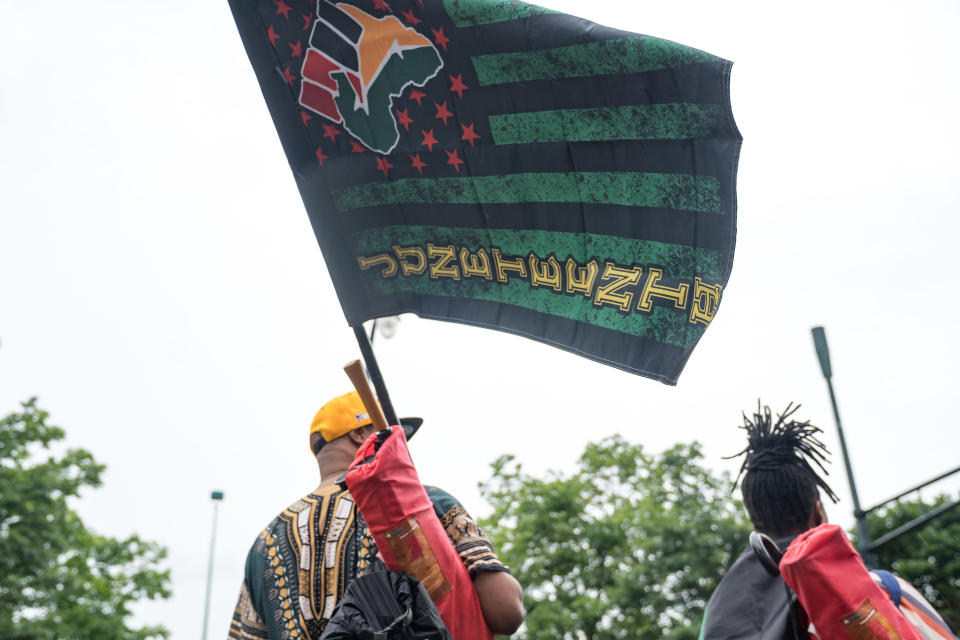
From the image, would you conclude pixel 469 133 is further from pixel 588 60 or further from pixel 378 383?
pixel 378 383

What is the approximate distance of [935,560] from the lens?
3058cm

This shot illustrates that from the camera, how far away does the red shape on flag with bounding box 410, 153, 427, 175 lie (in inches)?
138

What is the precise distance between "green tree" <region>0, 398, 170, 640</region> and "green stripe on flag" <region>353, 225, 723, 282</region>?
18.5 metres

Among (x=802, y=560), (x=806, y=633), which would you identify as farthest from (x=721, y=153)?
(x=806, y=633)

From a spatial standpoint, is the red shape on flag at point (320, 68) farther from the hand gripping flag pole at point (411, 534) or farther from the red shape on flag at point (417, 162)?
the hand gripping flag pole at point (411, 534)

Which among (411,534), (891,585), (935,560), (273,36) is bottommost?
(891,585)

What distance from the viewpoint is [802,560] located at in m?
2.67

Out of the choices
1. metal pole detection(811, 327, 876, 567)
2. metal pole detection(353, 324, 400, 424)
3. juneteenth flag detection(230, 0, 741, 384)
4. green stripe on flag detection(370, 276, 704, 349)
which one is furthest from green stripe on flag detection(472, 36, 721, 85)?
metal pole detection(811, 327, 876, 567)

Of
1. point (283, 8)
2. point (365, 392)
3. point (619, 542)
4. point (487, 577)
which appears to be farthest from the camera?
point (619, 542)

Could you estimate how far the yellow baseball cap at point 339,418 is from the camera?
3.61 metres

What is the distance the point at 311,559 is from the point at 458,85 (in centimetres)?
172

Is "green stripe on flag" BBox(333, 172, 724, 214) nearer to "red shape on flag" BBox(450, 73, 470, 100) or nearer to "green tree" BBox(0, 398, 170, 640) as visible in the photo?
"red shape on flag" BBox(450, 73, 470, 100)

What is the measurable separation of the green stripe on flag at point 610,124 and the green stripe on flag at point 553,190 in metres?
0.13

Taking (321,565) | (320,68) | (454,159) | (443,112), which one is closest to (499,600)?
(321,565)
